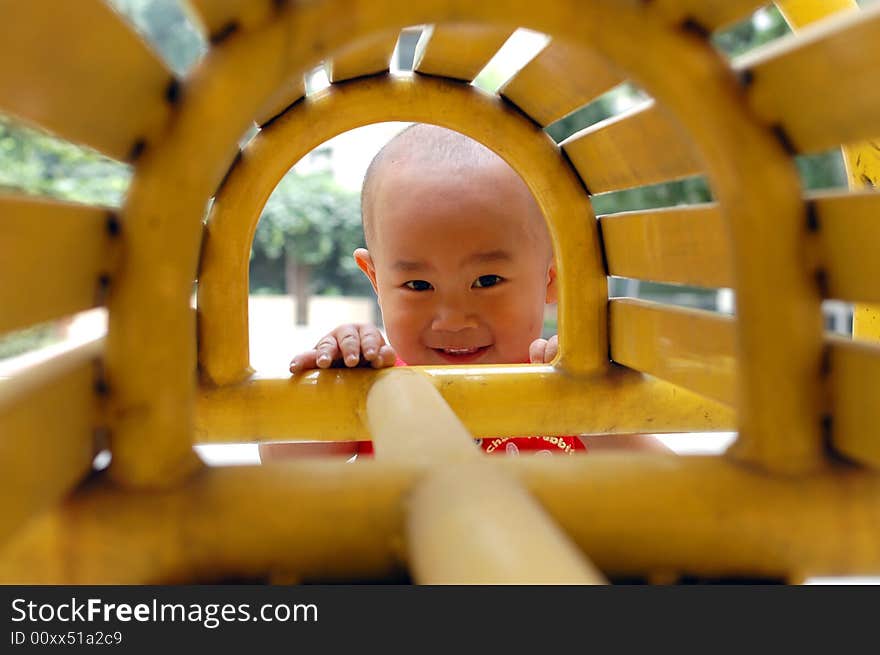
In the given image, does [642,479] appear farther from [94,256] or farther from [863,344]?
[94,256]

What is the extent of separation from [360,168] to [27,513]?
1001cm

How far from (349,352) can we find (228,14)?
0.54m

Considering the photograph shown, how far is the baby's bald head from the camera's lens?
1255mm

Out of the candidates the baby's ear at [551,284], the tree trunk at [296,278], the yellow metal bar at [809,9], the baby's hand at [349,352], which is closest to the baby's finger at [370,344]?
the baby's hand at [349,352]

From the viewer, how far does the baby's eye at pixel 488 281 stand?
1225mm

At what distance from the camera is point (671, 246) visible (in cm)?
79

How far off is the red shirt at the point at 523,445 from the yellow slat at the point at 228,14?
2.90 feet

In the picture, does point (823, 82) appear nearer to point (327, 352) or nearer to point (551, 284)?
point (327, 352)

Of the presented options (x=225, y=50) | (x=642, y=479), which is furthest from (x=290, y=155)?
(x=642, y=479)

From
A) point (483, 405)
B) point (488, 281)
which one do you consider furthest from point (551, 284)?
point (483, 405)

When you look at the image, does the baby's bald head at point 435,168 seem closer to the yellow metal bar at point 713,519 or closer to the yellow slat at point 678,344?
the yellow slat at point 678,344

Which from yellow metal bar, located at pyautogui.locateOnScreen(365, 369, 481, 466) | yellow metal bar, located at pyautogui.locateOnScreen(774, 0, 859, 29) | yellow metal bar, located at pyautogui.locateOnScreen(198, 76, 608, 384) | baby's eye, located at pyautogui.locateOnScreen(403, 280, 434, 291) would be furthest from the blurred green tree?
yellow metal bar, located at pyautogui.locateOnScreen(365, 369, 481, 466)

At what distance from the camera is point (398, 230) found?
48.8 inches

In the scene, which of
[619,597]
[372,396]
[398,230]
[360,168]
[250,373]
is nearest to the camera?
[619,597]
